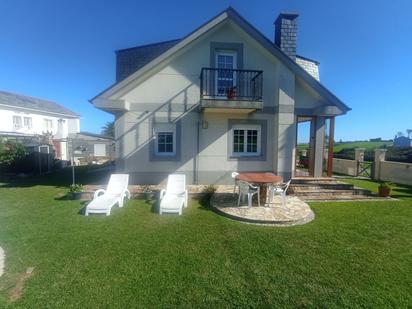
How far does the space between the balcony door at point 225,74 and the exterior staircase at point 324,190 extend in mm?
5404

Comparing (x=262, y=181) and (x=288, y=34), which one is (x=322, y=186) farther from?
(x=288, y=34)

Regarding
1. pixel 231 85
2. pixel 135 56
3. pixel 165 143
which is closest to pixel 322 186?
pixel 231 85

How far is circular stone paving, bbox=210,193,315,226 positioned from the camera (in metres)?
6.20

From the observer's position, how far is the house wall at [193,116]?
9.59m

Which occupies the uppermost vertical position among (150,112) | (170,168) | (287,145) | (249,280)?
(150,112)

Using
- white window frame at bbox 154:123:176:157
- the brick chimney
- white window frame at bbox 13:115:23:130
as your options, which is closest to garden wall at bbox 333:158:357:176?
the brick chimney

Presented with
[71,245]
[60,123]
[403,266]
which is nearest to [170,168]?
[71,245]

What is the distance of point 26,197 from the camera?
8727 millimetres

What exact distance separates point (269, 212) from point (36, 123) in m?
31.9

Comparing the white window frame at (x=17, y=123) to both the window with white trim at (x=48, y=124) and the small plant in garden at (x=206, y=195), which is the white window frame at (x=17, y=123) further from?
the small plant in garden at (x=206, y=195)

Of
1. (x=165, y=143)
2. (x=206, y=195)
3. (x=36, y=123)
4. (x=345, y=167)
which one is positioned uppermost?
(x=36, y=123)

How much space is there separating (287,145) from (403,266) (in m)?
6.25

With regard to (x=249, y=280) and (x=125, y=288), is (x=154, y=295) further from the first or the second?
(x=249, y=280)

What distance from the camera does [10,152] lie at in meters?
13.5
